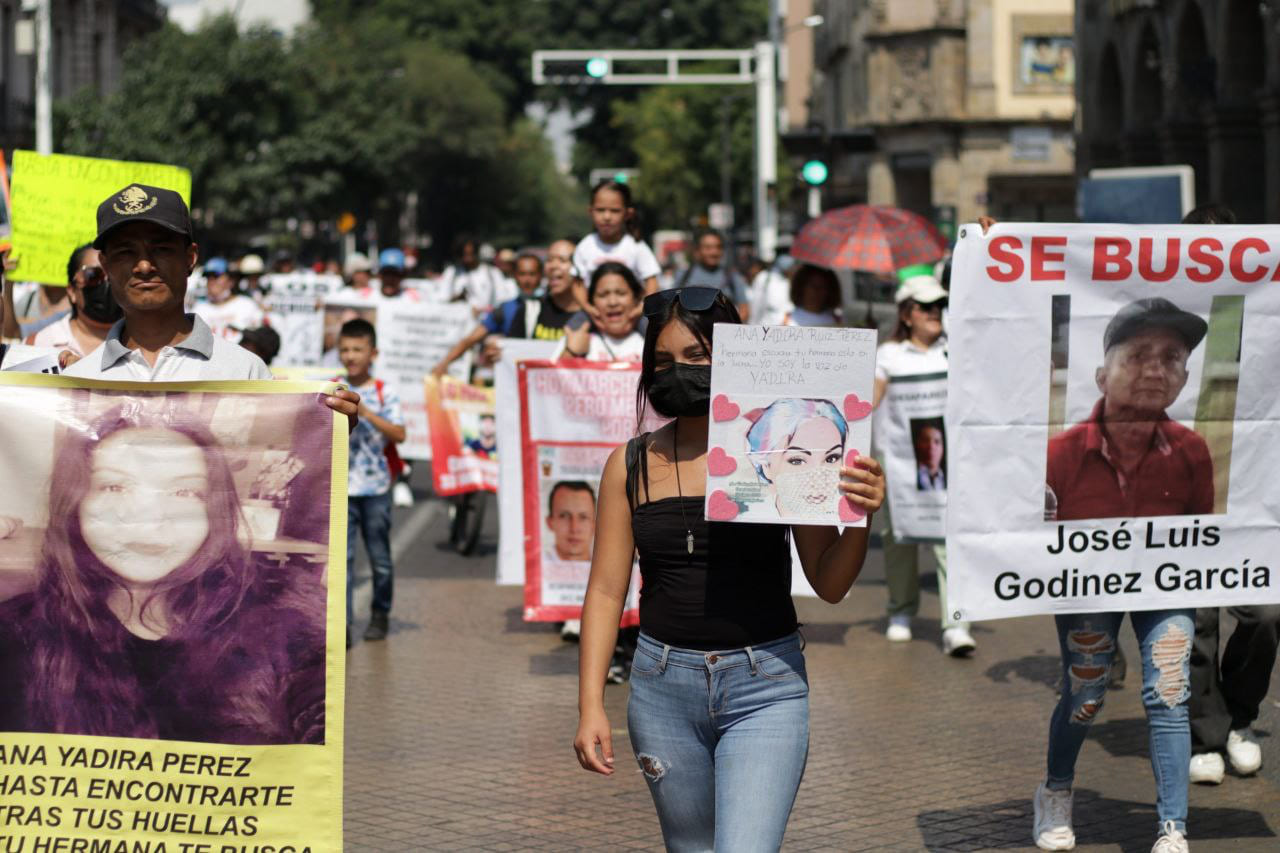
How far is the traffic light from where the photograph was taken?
2212cm

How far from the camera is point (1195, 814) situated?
6758mm

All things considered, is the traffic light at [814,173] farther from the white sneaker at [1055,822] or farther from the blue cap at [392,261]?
the white sneaker at [1055,822]

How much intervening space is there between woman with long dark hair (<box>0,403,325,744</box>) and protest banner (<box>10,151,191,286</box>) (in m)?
5.03

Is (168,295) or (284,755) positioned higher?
(168,295)

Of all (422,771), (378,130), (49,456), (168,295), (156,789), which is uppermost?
(378,130)

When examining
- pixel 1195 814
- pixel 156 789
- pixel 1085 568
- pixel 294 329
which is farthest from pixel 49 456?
pixel 294 329

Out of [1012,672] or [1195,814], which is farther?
[1012,672]

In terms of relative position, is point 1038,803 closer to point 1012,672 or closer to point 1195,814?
point 1195,814

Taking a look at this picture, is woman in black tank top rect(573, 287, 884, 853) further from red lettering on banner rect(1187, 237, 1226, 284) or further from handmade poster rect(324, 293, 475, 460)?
handmade poster rect(324, 293, 475, 460)

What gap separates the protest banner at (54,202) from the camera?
9.31m

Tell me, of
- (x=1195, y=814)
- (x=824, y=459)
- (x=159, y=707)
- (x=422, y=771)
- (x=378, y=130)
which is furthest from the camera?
(x=378, y=130)

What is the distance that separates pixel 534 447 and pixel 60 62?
164 feet

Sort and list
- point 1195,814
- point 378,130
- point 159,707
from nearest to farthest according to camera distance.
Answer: point 159,707 < point 1195,814 < point 378,130

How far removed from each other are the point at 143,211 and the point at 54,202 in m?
5.26
